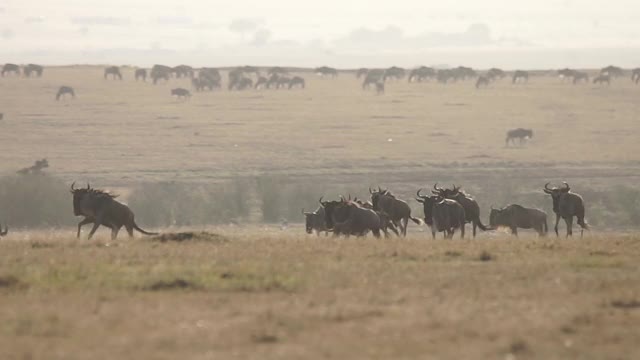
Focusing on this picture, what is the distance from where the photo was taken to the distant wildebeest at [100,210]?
2564cm

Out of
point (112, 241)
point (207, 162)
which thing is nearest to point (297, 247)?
point (112, 241)

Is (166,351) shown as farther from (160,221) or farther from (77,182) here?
(77,182)

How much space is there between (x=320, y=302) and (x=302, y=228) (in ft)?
94.7

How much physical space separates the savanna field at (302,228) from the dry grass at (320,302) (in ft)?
0.15

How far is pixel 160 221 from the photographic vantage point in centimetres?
4822

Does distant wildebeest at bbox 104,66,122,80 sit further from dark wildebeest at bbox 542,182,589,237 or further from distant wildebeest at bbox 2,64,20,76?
dark wildebeest at bbox 542,182,589,237

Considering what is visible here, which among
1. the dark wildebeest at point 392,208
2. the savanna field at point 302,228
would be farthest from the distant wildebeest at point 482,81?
the dark wildebeest at point 392,208

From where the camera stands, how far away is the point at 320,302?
50.1 feet

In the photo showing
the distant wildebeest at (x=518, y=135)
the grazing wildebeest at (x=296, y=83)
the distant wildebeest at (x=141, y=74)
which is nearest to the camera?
the distant wildebeest at (x=518, y=135)

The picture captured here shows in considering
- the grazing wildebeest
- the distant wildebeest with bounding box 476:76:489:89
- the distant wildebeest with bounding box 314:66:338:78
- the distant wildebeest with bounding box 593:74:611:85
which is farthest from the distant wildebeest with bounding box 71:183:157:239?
the distant wildebeest with bounding box 314:66:338:78

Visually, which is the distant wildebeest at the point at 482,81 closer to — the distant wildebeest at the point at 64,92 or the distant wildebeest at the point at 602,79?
the distant wildebeest at the point at 602,79

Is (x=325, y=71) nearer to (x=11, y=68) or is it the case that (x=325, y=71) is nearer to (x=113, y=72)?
(x=113, y=72)

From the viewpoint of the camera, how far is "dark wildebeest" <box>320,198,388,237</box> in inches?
1032

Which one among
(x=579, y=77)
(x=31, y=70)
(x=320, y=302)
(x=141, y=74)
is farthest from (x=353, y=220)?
(x=579, y=77)
